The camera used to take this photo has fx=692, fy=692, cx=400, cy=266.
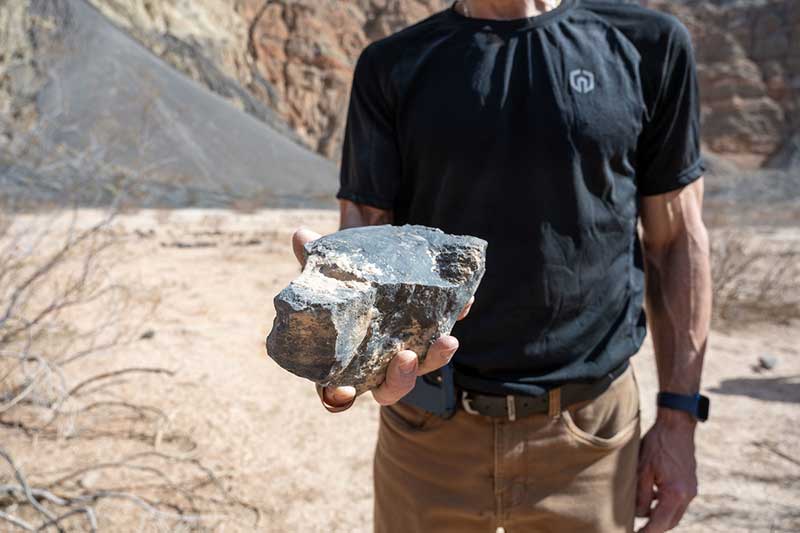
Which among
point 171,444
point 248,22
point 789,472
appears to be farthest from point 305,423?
point 248,22

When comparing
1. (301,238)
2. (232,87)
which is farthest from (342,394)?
(232,87)

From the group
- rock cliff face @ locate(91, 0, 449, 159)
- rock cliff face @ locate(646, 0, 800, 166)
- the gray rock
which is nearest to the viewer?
the gray rock

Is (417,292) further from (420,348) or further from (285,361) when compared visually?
(285,361)

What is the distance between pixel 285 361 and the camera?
100 centimetres

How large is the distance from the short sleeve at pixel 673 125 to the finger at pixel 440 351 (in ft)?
2.45

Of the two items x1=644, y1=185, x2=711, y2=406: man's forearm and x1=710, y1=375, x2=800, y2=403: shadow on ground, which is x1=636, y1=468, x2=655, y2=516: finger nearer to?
x1=644, y1=185, x2=711, y2=406: man's forearm

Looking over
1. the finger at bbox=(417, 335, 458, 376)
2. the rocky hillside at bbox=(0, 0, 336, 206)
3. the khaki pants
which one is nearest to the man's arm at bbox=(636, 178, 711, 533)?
the khaki pants

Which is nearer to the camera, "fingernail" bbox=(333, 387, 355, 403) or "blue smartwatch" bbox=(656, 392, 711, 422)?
"fingernail" bbox=(333, 387, 355, 403)

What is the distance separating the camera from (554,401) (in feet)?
4.81

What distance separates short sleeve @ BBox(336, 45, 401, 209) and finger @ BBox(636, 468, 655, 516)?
88 centimetres

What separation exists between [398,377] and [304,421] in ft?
10.1

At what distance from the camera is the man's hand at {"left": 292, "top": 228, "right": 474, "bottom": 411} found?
1.04 metres

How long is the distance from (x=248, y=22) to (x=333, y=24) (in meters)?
4.15

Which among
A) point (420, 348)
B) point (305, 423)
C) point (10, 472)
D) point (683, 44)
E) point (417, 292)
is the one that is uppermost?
point (683, 44)
